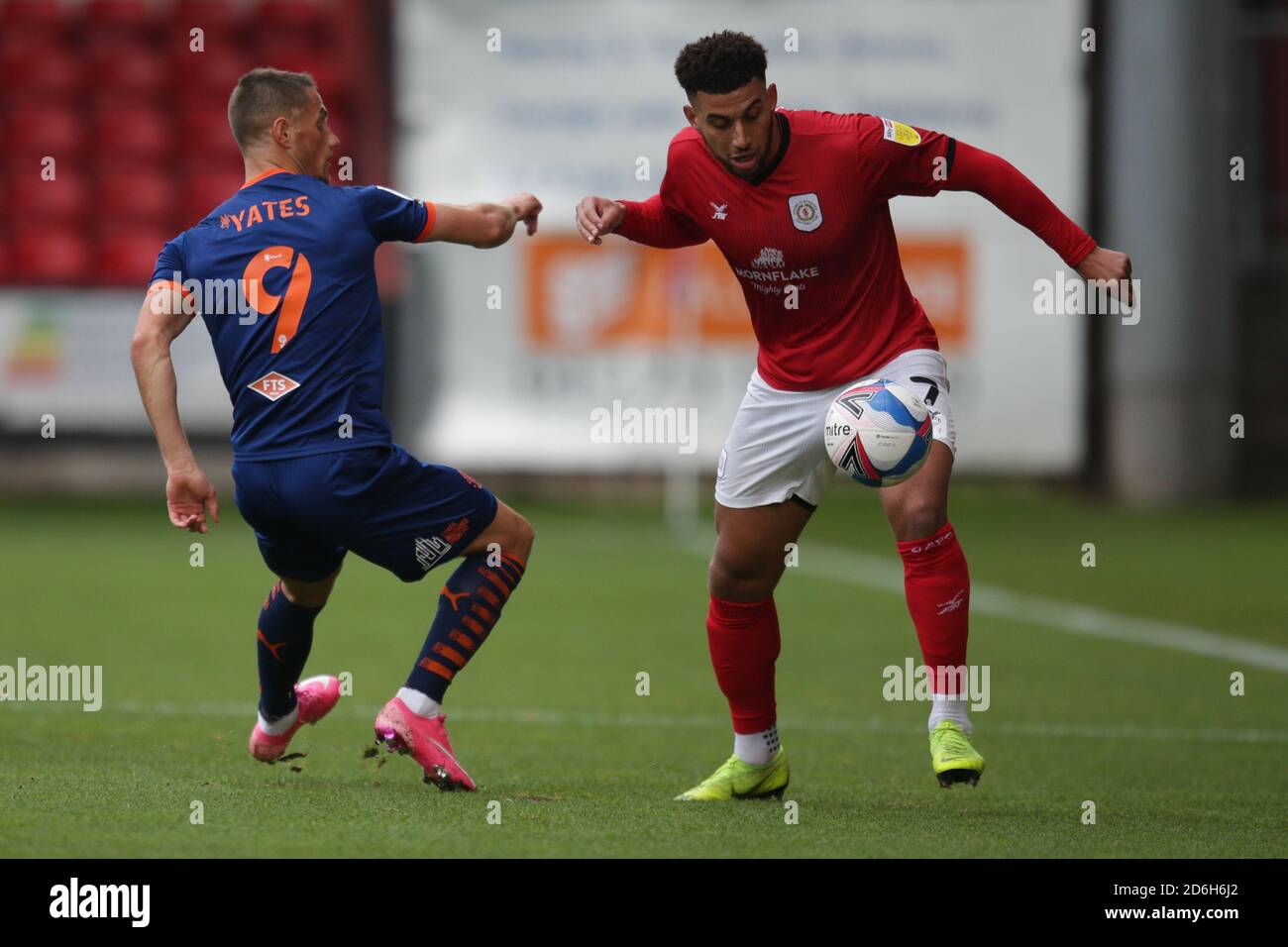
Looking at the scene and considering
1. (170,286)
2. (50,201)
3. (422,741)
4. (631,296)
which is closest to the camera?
(170,286)

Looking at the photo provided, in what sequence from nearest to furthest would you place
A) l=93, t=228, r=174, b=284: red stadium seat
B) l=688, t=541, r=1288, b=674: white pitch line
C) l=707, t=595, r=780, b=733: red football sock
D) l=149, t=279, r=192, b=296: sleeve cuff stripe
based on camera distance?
l=149, t=279, r=192, b=296: sleeve cuff stripe < l=707, t=595, r=780, b=733: red football sock < l=688, t=541, r=1288, b=674: white pitch line < l=93, t=228, r=174, b=284: red stadium seat

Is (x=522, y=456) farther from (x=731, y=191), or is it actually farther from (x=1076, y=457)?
(x=731, y=191)

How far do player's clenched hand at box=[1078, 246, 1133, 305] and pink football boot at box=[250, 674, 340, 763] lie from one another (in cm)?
252

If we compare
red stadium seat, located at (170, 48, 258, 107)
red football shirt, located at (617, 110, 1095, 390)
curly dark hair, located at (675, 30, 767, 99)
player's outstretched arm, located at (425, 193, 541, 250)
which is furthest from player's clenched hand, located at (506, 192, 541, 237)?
red stadium seat, located at (170, 48, 258, 107)

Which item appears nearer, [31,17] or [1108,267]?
[1108,267]

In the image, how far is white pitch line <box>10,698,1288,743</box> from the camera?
23.5 feet

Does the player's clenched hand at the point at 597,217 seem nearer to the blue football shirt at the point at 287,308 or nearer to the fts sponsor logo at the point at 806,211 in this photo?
the fts sponsor logo at the point at 806,211

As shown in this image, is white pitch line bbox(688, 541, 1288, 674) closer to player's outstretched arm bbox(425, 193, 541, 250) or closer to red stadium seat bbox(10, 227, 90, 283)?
player's outstretched arm bbox(425, 193, 541, 250)

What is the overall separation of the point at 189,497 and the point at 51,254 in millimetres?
14198

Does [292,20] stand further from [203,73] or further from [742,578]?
[742,578]

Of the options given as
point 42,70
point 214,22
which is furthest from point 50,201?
point 214,22

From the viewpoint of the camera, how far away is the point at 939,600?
18.1 ft

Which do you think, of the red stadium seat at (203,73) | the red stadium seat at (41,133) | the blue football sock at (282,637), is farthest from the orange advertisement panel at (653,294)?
the blue football sock at (282,637)

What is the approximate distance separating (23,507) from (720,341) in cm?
639
